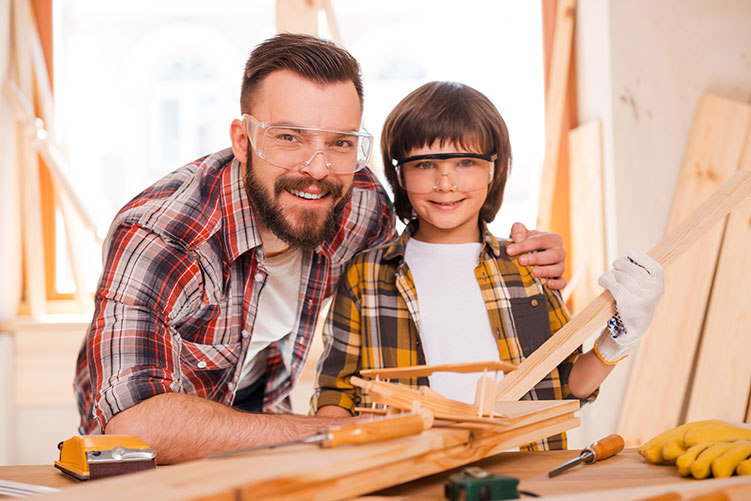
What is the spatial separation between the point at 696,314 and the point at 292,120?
206 cm

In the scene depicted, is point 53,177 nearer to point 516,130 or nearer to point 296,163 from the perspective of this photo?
point 296,163

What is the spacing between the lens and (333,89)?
1.71 metres

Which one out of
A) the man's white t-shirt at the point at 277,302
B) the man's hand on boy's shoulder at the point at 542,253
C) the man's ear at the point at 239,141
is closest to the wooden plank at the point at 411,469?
the man's hand on boy's shoulder at the point at 542,253

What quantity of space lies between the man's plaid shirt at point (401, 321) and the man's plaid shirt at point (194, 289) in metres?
0.24

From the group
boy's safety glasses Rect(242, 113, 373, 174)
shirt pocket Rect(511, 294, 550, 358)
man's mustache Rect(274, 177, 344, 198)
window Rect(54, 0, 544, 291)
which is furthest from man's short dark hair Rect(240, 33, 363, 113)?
window Rect(54, 0, 544, 291)

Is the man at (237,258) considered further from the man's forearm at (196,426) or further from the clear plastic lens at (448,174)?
the clear plastic lens at (448,174)

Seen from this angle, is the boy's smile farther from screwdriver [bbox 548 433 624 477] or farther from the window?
the window

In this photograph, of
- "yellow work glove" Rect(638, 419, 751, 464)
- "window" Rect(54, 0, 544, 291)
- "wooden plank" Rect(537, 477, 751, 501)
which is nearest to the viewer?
"wooden plank" Rect(537, 477, 751, 501)

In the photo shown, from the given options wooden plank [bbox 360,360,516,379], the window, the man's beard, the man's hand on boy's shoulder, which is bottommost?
wooden plank [bbox 360,360,516,379]

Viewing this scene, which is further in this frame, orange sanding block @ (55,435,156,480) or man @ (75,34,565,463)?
man @ (75,34,565,463)

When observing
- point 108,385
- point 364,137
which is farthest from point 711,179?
point 108,385

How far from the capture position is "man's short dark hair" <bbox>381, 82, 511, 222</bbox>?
1776 mm

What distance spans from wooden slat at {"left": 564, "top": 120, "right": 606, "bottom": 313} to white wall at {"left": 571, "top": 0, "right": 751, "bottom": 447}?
5 cm

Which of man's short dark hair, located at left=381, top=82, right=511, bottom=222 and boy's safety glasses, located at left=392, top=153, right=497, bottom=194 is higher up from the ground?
man's short dark hair, located at left=381, top=82, right=511, bottom=222
